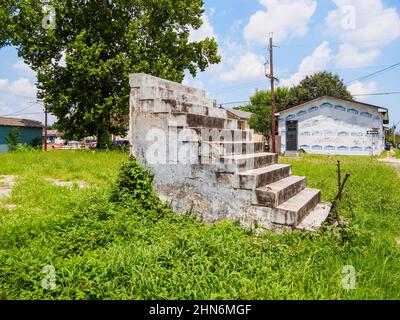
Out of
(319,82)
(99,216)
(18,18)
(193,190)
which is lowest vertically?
(99,216)

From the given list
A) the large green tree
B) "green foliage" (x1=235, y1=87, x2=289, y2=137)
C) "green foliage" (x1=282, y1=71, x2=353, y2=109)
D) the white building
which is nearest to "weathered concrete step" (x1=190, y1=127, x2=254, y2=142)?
the large green tree

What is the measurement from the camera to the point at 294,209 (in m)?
4.30

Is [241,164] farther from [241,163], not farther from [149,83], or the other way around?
[149,83]

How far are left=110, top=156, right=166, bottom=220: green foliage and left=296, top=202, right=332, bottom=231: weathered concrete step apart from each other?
7.29ft

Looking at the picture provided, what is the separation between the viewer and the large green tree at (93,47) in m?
17.5

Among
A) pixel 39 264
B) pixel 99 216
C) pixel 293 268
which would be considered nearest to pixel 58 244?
pixel 39 264

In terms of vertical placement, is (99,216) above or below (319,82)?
below

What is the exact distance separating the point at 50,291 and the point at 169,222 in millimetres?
2182

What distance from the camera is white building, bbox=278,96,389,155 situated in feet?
81.8

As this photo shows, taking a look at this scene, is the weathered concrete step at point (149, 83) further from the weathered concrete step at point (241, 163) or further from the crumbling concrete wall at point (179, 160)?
the weathered concrete step at point (241, 163)

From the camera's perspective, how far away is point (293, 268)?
10.4 ft

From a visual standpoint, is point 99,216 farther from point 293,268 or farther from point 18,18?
point 18,18
